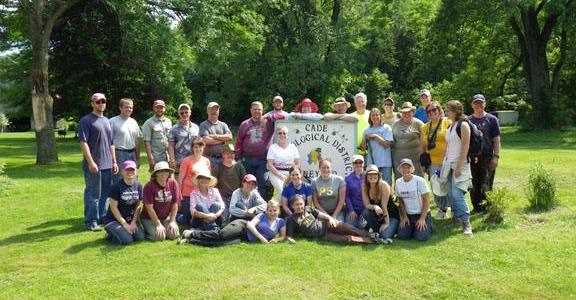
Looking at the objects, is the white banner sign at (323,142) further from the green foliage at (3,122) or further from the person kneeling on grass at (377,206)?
the green foliage at (3,122)

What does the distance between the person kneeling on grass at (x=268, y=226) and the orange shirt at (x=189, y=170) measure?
42.5 inches

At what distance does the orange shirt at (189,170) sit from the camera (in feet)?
27.7

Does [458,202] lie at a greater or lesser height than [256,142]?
lesser

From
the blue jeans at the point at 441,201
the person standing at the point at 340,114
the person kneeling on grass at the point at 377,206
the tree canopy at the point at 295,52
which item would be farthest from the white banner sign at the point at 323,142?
the tree canopy at the point at 295,52

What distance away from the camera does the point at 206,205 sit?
8.09m

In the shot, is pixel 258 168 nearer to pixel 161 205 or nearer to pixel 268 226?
pixel 268 226

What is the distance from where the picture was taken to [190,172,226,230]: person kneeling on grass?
8.00 m

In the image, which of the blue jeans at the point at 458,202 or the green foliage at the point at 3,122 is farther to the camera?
the green foliage at the point at 3,122

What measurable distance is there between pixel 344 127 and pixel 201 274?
3982 mm

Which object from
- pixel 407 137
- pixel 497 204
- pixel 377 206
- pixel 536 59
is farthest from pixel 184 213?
pixel 536 59

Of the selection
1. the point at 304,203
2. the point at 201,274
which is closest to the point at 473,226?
the point at 304,203

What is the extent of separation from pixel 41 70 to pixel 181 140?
10.2 metres

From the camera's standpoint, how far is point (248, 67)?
3466 centimetres

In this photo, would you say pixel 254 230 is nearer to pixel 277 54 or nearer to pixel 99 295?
pixel 99 295
